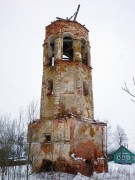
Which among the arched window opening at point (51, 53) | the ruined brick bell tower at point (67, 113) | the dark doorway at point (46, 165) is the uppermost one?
the arched window opening at point (51, 53)

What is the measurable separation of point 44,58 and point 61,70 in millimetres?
2100

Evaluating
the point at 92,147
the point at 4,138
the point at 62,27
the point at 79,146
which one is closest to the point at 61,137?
the point at 79,146

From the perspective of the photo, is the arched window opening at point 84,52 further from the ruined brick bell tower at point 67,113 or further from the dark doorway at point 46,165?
the dark doorway at point 46,165

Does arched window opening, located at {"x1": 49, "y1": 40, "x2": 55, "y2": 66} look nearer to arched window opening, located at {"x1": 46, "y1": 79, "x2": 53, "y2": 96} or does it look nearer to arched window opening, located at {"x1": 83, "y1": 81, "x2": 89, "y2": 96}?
arched window opening, located at {"x1": 46, "y1": 79, "x2": 53, "y2": 96}

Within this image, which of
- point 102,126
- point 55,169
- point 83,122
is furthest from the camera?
point 102,126

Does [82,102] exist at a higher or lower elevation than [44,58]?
lower

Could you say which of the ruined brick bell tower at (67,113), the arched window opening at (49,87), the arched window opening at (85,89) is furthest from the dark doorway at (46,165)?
the arched window opening at (85,89)

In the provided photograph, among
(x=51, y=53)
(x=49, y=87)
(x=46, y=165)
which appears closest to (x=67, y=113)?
(x=49, y=87)

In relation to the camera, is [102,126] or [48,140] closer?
[48,140]

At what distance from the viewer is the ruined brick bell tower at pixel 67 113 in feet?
40.9

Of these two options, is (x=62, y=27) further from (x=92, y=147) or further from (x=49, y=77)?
(x=92, y=147)

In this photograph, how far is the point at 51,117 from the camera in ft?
45.1

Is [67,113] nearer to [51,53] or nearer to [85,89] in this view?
[85,89]

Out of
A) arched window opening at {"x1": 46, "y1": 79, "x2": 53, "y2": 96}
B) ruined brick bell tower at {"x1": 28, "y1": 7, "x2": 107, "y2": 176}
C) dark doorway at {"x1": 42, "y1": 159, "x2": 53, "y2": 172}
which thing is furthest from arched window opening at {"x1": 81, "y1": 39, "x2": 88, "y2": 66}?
dark doorway at {"x1": 42, "y1": 159, "x2": 53, "y2": 172}
